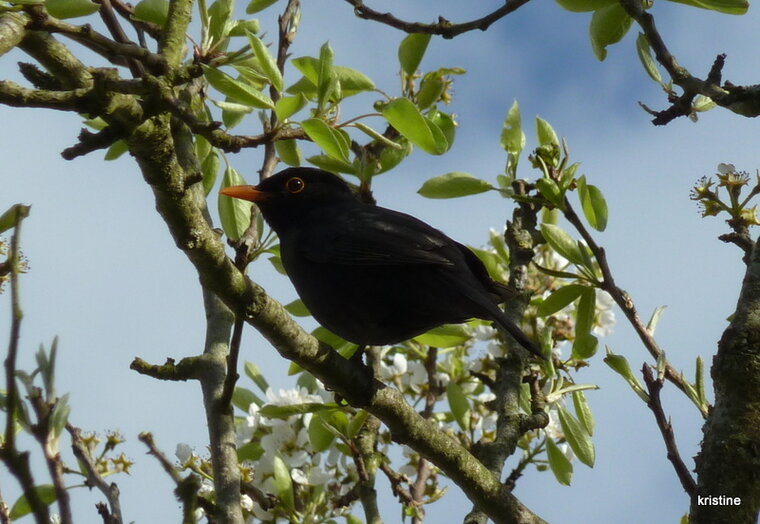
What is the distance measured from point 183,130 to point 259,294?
166 centimetres

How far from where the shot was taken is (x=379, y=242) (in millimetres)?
4957

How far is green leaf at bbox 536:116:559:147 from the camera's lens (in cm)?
483

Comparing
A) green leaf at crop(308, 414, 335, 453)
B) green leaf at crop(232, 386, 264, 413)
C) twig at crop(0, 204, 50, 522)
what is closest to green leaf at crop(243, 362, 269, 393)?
green leaf at crop(232, 386, 264, 413)

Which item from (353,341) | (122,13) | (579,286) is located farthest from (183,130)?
(579,286)

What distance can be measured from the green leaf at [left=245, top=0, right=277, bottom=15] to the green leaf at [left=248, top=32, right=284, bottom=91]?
66cm

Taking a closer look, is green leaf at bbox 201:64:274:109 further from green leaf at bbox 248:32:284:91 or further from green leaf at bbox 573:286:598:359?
green leaf at bbox 573:286:598:359

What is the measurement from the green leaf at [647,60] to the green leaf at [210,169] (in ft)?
7.55

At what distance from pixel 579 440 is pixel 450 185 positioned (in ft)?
4.68

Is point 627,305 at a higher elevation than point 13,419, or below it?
higher

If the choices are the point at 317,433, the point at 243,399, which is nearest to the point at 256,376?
the point at 243,399

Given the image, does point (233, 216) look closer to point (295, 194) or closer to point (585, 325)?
point (295, 194)

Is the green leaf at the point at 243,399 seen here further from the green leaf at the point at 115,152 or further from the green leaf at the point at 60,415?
the green leaf at the point at 60,415

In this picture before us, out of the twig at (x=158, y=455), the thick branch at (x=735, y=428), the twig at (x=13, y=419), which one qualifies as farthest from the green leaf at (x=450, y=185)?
the twig at (x=13, y=419)

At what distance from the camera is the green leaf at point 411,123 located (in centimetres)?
393
